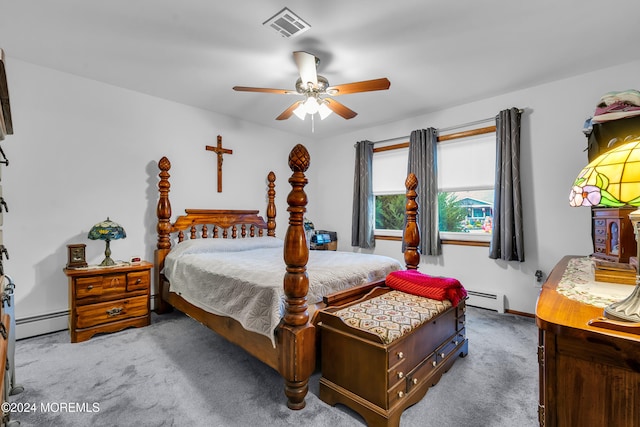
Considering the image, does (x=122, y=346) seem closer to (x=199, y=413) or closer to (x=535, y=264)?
(x=199, y=413)

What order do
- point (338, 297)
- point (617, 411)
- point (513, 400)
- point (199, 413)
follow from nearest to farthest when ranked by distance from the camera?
point (617, 411), point (199, 413), point (513, 400), point (338, 297)

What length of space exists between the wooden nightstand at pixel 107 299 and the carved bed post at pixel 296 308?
199 centimetres

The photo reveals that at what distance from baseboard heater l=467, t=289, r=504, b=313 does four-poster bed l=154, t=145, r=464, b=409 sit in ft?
4.32

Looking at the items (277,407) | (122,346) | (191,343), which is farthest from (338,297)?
(122,346)

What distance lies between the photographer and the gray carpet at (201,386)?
1676 mm


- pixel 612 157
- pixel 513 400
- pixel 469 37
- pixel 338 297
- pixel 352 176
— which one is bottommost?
pixel 513 400

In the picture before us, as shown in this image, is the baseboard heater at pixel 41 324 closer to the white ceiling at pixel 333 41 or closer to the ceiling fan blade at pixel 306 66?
the white ceiling at pixel 333 41

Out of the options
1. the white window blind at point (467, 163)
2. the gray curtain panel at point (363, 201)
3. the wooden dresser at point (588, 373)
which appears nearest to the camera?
the wooden dresser at point (588, 373)

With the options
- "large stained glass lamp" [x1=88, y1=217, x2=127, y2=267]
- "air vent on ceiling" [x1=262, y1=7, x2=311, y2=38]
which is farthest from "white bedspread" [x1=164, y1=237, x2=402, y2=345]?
"air vent on ceiling" [x1=262, y1=7, x2=311, y2=38]

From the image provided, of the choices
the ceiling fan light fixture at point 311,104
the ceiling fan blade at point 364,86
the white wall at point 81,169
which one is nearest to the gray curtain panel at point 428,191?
the ceiling fan blade at point 364,86

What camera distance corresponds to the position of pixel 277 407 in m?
1.77

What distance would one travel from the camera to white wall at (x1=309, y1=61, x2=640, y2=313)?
3.01 meters

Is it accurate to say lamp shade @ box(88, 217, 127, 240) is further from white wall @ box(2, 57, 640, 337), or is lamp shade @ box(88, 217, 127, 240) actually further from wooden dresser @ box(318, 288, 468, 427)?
wooden dresser @ box(318, 288, 468, 427)

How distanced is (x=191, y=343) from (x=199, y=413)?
1015 mm
